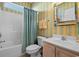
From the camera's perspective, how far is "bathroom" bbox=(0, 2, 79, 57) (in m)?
1.75

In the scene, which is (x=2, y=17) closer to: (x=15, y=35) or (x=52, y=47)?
(x=15, y=35)

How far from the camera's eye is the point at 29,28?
9.74ft

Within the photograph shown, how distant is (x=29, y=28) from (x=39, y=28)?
0.32 metres

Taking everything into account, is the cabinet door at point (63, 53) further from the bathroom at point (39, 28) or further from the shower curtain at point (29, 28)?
the shower curtain at point (29, 28)

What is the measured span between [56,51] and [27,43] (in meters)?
1.54

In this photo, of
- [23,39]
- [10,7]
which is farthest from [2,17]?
[23,39]

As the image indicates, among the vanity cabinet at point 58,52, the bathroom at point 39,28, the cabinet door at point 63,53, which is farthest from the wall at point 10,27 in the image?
the cabinet door at point 63,53

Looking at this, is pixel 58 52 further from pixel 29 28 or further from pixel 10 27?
pixel 29 28

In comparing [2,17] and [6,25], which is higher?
[2,17]

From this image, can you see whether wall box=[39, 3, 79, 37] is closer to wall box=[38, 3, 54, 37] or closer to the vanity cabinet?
wall box=[38, 3, 54, 37]

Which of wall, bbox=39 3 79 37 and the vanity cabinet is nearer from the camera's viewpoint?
the vanity cabinet

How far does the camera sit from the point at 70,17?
184 centimetres

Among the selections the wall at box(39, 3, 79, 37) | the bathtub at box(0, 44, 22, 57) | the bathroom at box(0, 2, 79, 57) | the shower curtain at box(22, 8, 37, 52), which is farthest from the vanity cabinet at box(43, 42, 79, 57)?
the shower curtain at box(22, 8, 37, 52)

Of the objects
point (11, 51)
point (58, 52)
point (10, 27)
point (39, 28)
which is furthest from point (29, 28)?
point (58, 52)
